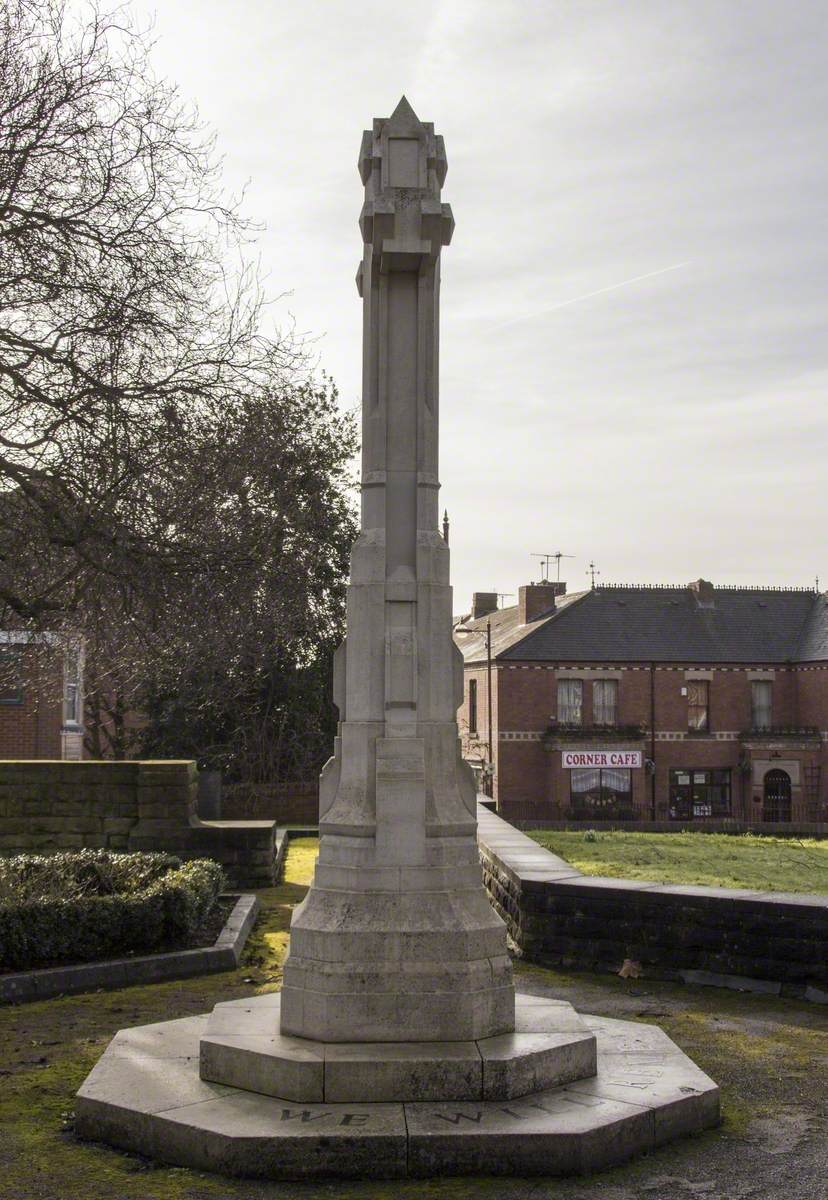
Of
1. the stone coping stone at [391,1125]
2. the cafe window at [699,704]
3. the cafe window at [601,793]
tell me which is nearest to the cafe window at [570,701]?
the cafe window at [601,793]

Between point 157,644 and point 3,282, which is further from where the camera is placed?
point 157,644

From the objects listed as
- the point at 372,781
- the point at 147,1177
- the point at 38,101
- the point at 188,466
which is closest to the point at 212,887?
the point at 188,466

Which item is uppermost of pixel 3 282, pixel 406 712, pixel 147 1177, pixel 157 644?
pixel 3 282

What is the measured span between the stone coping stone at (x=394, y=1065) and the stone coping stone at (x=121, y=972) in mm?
3355

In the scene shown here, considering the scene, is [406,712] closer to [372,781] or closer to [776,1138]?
[372,781]

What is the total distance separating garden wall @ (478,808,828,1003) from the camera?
8.67m

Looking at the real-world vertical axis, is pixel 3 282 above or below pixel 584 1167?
above

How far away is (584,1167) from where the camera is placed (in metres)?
5.29

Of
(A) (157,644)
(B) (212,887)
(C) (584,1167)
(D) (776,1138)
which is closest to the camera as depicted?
(C) (584,1167)

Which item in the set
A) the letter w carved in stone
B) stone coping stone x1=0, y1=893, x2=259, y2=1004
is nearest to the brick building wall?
stone coping stone x1=0, y1=893, x2=259, y2=1004

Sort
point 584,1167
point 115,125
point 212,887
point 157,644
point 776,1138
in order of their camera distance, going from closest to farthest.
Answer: point 584,1167
point 776,1138
point 212,887
point 115,125
point 157,644

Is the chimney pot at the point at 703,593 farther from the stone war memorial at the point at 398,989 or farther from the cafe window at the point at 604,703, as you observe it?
the stone war memorial at the point at 398,989

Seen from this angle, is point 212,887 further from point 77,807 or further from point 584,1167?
point 584,1167

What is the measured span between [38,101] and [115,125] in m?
1.01
